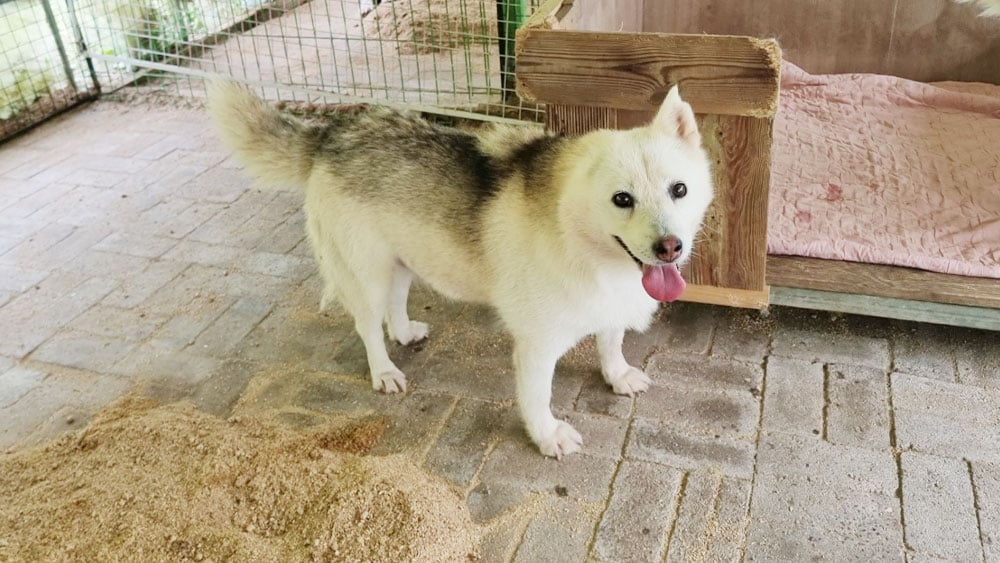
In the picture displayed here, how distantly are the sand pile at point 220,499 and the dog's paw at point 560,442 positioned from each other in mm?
383

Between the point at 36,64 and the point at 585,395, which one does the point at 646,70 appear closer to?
the point at 585,395

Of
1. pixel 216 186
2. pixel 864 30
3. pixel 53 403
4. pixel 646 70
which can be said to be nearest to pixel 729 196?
pixel 646 70

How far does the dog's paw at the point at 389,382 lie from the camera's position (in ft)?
10.6

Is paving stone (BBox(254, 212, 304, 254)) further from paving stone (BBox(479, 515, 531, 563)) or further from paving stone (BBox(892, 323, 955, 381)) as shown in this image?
paving stone (BBox(892, 323, 955, 381))

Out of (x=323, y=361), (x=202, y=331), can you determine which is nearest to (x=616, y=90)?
(x=323, y=361)

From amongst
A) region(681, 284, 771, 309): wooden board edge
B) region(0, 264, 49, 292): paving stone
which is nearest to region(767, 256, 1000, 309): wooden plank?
region(681, 284, 771, 309): wooden board edge

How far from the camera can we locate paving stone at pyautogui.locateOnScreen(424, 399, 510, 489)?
284 cm

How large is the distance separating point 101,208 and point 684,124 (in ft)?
13.2

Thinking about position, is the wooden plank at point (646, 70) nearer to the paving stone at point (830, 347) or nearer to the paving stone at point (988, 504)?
the paving stone at point (830, 347)

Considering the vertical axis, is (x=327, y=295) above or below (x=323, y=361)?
above

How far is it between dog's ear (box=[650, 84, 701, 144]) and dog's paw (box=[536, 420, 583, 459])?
1.15m

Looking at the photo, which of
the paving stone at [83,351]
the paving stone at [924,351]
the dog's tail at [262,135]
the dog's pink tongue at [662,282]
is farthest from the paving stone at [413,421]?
the paving stone at [924,351]

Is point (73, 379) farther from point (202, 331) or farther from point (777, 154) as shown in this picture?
point (777, 154)

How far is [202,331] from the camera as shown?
374 centimetres
